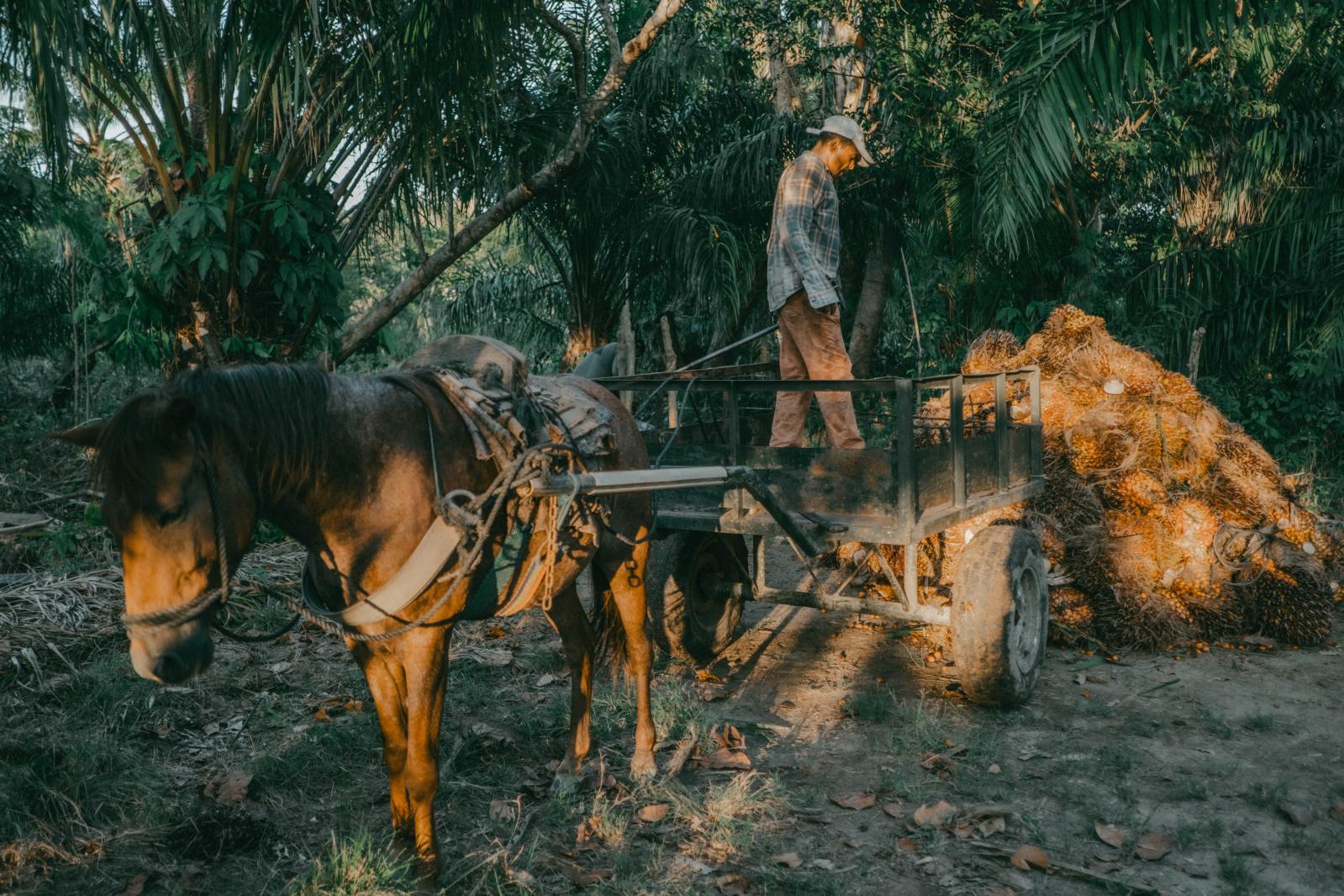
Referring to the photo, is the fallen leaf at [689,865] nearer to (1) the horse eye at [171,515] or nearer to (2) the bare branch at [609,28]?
(1) the horse eye at [171,515]

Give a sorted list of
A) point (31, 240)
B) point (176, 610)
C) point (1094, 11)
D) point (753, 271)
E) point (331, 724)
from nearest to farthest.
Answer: point (176, 610) → point (331, 724) → point (1094, 11) → point (753, 271) → point (31, 240)

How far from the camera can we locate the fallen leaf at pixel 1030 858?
Result: 10.9ft

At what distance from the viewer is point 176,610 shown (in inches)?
93.6

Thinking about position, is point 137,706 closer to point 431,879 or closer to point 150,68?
point 431,879

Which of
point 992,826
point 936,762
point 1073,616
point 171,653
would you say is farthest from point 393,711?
point 1073,616

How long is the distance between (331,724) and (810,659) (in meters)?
2.75

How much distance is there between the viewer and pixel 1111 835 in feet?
11.6

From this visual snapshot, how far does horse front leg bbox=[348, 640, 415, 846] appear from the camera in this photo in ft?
10.1

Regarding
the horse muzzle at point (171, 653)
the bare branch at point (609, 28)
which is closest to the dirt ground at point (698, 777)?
the horse muzzle at point (171, 653)

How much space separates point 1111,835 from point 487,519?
2.55 meters

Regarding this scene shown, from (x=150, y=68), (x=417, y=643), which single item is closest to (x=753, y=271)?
(x=150, y=68)

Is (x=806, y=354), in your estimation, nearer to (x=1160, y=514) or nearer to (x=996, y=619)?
(x=996, y=619)

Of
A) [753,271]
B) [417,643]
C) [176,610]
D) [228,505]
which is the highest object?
[753,271]

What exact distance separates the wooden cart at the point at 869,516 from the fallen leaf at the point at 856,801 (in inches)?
39.1
